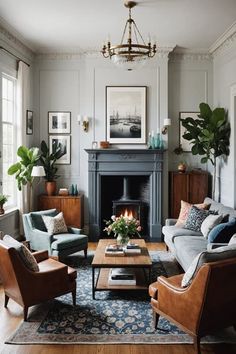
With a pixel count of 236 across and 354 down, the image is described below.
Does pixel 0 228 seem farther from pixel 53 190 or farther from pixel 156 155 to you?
pixel 156 155

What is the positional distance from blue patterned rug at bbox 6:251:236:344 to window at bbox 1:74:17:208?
2.65 meters

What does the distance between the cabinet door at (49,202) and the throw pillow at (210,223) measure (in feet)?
9.69

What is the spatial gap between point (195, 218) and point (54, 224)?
A: 214cm

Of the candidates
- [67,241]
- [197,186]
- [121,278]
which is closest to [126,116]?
[197,186]

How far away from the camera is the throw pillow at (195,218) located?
18.6 feet

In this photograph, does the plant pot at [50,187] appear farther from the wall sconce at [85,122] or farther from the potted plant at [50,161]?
the wall sconce at [85,122]

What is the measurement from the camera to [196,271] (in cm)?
318

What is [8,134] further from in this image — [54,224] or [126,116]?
[126,116]

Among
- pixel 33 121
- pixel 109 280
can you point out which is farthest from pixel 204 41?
pixel 109 280

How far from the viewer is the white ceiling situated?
5.14 m

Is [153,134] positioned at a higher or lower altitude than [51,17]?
lower

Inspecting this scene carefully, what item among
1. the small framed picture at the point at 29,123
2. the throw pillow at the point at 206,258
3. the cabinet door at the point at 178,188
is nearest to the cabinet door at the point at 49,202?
the small framed picture at the point at 29,123

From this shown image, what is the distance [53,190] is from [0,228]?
1692 millimetres

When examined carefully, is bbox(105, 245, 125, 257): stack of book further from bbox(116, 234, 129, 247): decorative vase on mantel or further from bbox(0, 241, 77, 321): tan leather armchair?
bbox(0, 241, 77, 321): tan leather armchair
